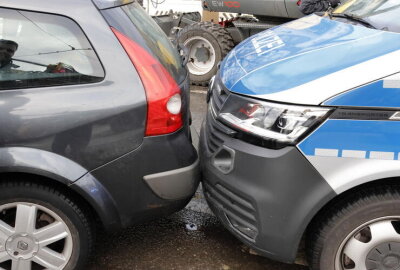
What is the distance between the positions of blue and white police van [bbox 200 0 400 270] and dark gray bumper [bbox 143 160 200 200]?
0.39ft

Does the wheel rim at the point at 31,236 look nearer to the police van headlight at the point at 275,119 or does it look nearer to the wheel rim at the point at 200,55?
the police van headlight at the point at 275,119

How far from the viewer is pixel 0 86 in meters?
2.12

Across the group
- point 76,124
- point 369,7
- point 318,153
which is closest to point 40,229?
point 76,124

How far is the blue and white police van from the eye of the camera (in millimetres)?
1937

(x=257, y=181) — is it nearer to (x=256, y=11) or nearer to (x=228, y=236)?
(x=228, y=236)

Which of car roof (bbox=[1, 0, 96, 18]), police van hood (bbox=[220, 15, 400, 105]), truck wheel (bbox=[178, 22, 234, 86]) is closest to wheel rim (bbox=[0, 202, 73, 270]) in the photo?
car roof (bbox=[1, 0, 96, 18])

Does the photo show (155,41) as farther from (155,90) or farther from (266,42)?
(266,42)

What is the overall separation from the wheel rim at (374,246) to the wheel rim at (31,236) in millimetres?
1522

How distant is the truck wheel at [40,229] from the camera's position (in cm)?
220

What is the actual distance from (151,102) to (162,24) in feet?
Result: 18.9

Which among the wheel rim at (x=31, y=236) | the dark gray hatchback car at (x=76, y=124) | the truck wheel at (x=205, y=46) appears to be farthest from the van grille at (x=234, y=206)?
the truck wheel at (x=205, y=46)

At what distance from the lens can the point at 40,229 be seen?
227 cm

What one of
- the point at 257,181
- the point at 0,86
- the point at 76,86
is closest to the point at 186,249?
the point at 257,181

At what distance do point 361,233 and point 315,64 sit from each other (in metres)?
0.90
